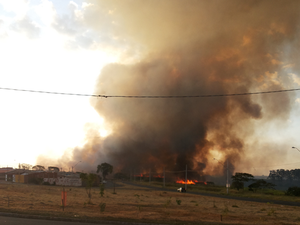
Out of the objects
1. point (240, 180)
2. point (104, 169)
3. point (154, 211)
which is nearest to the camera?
point (154, 211)

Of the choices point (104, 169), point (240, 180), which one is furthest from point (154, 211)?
point (104, 169)

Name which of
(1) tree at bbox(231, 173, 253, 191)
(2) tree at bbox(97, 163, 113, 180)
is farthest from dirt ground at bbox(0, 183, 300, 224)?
(2) tree at bbox(97, 163, 113, 180)

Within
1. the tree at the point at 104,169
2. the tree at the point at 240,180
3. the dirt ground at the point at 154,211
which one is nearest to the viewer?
the dirt ground at the point at 154,211

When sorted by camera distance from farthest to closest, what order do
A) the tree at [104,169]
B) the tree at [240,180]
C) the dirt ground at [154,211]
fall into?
the tree at [104,169] → the tree at [240,180] → the dirt ground at [154,211]

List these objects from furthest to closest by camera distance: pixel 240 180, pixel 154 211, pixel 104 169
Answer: pixel 104 169 → pixel 240 180 → pixel 154 211

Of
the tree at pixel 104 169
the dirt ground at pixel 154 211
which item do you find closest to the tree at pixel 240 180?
the dirt ground at pixel 154 211

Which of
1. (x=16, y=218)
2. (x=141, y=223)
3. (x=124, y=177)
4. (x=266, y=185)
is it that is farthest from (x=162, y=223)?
(x=124, y=177)

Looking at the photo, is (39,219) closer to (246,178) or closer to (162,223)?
(162,223)

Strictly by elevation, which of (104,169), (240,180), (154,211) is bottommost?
(104,169)

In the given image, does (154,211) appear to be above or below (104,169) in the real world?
above

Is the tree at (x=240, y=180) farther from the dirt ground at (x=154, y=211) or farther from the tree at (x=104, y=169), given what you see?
the tree at (x=104, y=169)

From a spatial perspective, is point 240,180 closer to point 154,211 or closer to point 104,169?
point 154,211

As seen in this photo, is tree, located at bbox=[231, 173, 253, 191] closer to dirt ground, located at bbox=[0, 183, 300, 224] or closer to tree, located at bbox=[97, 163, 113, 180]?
dirt ground, located at bbox=[0, 183, 300, 224]

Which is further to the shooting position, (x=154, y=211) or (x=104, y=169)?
(x=104, y=169)
